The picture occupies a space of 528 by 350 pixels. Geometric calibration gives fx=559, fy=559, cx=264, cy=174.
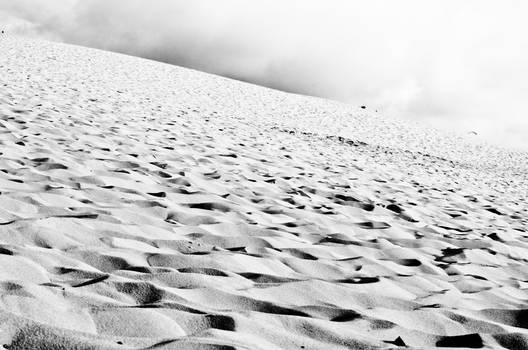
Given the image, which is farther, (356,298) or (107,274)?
(356,298)

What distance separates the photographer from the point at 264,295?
2.68 meters

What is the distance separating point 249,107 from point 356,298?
16181 millimetres

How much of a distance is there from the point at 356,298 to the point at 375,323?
328 millimetres

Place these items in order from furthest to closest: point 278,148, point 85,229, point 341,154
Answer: point 341,154
point 278,148
point 85,229

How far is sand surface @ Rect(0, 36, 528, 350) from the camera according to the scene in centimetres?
226

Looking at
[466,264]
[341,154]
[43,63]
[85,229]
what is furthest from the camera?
[43,63]

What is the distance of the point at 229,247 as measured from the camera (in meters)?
3.46

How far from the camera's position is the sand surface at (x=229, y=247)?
226cm

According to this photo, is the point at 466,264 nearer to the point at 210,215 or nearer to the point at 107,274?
the point at 210,215

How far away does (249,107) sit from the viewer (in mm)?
18734

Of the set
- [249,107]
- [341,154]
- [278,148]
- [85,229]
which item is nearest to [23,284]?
[85,229]

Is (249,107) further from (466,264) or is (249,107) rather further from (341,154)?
(466,264)

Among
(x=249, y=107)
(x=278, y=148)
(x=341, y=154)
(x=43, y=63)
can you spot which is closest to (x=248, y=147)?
(x=278, y=148)

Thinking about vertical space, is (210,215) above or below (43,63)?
below
